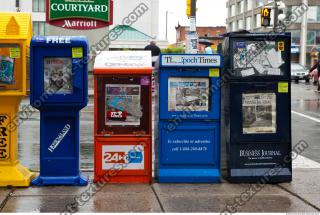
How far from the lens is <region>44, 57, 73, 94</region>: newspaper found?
7.38m

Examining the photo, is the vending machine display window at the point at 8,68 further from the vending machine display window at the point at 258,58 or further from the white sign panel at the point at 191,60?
the vending machine display window at the point at 258,58

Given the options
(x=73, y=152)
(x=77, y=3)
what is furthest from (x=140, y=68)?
(x=77, y=3)

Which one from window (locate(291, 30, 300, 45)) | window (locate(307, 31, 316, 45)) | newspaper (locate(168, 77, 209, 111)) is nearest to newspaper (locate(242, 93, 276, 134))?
newspaper (locate(168, 77, 209, 111))

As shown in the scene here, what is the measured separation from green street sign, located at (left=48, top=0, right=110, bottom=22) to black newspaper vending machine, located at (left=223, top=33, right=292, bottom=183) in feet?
46.2

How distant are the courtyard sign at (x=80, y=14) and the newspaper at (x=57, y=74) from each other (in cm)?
1404

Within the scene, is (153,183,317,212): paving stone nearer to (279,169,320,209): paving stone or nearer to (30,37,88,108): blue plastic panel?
(279,169,320,209): paving stone

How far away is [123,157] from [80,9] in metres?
14.7

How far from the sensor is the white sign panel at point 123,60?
7.57 metres

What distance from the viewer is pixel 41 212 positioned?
620cm

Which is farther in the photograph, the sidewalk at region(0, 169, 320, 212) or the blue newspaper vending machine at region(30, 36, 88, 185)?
the blue newspaper vending machine at region(30, 36, 88, 185)

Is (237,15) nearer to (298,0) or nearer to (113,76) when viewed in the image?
(298,0)

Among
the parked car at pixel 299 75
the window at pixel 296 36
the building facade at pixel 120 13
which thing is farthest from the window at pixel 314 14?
the parked car at pixel 299 75

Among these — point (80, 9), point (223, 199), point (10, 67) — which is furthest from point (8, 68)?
point (80, 9)

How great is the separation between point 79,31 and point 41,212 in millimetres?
16971
